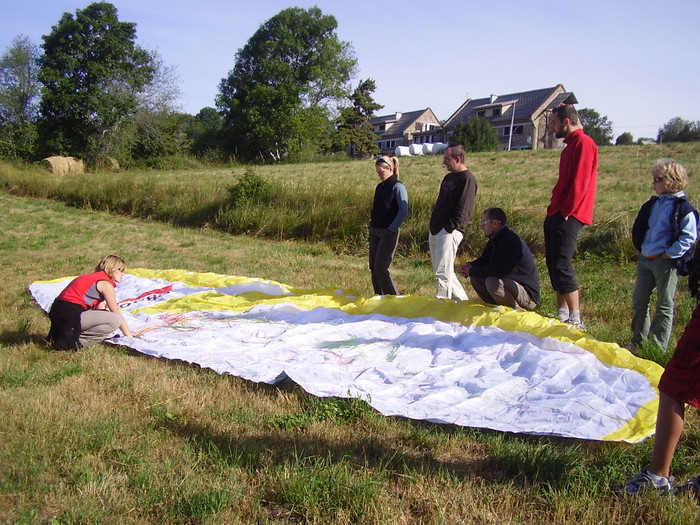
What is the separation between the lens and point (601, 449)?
2627 mm

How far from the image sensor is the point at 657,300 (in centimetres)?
400

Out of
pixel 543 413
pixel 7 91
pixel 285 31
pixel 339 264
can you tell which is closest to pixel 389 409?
pixel 543 413

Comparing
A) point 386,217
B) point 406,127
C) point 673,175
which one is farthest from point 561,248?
point 406,127

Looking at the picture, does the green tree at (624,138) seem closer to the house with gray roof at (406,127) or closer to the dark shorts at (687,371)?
the house with gray roof at (406,127)

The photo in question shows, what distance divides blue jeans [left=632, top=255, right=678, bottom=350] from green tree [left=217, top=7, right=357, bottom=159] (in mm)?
38502

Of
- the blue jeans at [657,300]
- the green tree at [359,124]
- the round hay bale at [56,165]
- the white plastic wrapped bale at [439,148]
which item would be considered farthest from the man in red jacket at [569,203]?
the green tree at [359,124]

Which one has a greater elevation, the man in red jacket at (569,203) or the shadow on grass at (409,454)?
the man in red jacket at (569,203)

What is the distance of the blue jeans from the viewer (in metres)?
3.98

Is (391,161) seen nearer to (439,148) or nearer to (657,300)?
(657,300)

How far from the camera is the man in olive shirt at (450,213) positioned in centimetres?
517

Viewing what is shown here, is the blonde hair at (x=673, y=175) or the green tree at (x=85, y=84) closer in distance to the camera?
the blonde hair at (x=673, y=175)

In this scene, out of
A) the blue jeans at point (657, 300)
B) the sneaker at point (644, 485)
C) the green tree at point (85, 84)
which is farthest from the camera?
the green tree at point (85, 84)

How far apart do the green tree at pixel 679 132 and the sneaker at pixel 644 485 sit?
49762 millimetres

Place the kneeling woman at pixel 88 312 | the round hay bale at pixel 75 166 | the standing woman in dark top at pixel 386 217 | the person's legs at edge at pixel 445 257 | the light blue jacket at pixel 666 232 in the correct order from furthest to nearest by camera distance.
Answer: the round hay bale at pixel 75 166
the standing woman in dark top at pixel 386 217
the person's legs at edge at pixel 445 257
the kneeling woman at pixel 88 312
the light blue jacket at pixel 666 232
